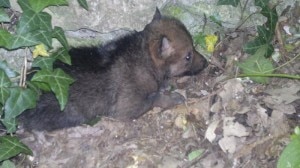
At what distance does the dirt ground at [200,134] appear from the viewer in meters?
4.36

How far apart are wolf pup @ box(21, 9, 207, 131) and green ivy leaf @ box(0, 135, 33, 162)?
0.39 metres

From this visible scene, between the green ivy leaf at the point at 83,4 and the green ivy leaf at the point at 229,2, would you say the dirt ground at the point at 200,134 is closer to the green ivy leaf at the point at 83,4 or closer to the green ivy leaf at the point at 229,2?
the green ivy leaf at the point at 229,2

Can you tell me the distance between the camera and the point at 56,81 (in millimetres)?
4012

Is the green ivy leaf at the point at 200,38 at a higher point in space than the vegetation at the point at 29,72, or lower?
lower

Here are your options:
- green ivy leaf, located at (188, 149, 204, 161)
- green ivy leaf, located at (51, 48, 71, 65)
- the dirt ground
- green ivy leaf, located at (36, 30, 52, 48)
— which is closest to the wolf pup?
the dirt ground

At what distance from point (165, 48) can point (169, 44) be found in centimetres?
5

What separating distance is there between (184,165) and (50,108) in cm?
125

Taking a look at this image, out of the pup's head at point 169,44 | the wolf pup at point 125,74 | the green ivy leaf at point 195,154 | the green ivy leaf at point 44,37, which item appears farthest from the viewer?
the pup's head at point 169,44

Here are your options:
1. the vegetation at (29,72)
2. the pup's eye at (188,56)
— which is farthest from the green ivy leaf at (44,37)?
the pup's eye at (188,56)

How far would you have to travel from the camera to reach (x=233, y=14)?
4.99 meters

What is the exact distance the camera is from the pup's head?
478cm

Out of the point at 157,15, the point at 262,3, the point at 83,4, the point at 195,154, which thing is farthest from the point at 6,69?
the point at 262,3

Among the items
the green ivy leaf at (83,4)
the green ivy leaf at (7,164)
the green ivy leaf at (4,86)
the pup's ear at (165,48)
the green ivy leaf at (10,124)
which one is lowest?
the green ivy leaf at (7,164)

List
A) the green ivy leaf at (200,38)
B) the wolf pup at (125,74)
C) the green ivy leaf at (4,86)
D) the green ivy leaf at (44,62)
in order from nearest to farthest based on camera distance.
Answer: the green ivy leaf at (4,86), the green ivy leaf at (44,62), the wolf pup at (125,74), the green ivy leaf at (200,38)
